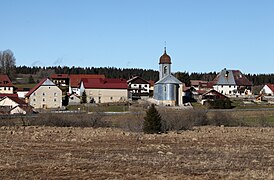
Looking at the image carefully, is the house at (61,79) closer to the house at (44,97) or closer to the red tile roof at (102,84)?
the red tile roof at (102,84)

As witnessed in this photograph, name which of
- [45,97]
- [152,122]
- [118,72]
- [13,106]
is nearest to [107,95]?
[45,97]

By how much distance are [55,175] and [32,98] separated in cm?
5979

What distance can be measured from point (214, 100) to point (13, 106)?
29.1 metres

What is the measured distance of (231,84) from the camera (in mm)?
94188

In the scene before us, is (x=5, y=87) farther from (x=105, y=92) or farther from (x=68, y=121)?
(x=68, y=121)

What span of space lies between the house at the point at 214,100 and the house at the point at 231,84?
56.9ft

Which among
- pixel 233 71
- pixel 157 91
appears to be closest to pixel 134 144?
pixel 157 91

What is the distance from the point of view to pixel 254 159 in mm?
21547

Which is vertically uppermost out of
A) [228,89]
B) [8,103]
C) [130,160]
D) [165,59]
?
[165,59]

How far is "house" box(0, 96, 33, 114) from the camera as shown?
202ft

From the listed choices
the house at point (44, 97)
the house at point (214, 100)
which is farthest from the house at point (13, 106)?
the house at point (214, 100)

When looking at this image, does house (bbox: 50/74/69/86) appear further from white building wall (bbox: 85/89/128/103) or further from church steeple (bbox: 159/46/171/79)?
church steeple (bbox: 159/46/171/79)

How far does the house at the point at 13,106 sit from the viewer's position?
6163cm

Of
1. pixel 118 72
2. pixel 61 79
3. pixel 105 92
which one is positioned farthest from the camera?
pixel 118 72
